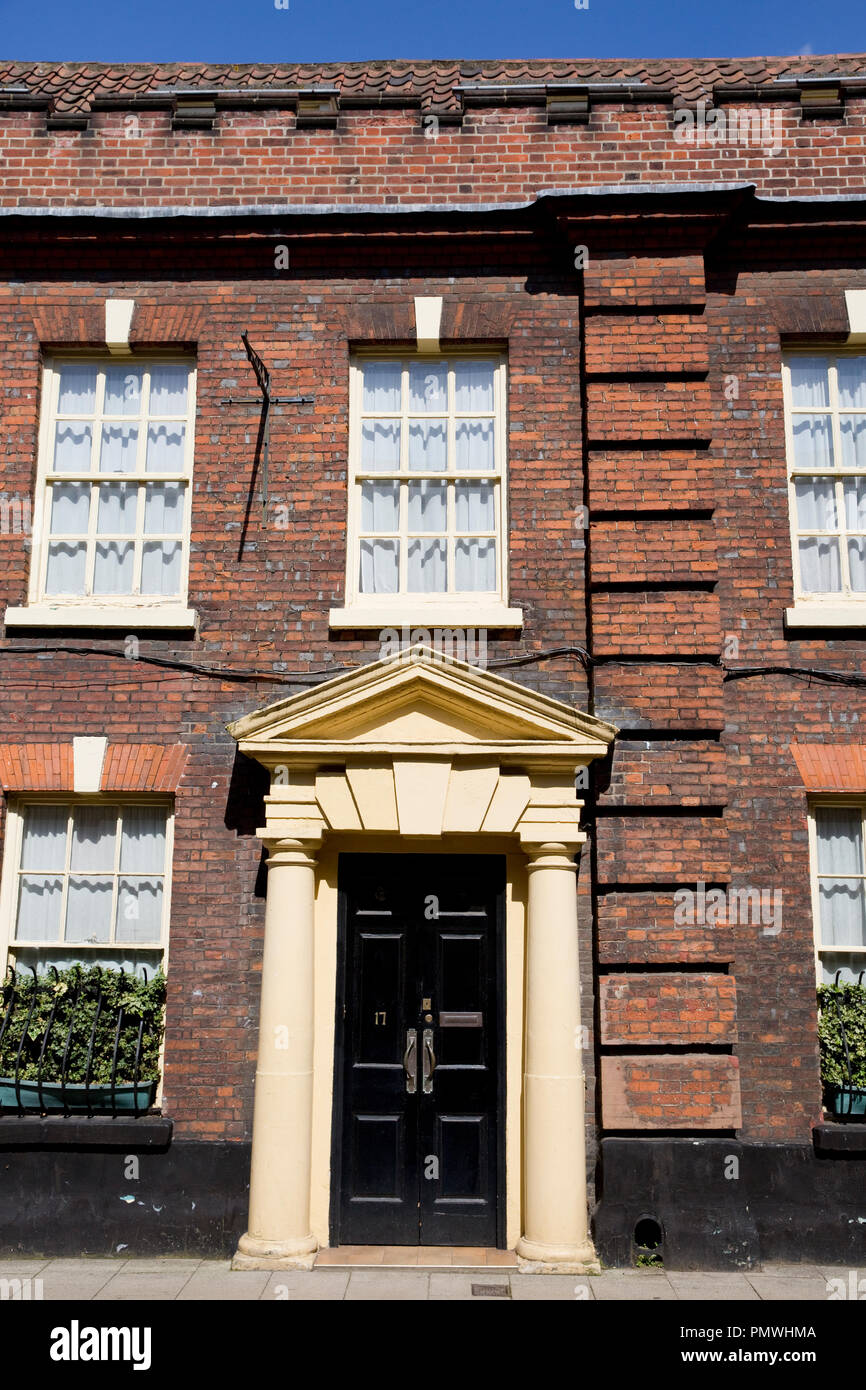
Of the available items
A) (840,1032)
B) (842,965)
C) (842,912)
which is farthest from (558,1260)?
(842,912)

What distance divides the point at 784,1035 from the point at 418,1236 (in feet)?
9.20

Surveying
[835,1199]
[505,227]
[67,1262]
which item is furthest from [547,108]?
[67,1262]

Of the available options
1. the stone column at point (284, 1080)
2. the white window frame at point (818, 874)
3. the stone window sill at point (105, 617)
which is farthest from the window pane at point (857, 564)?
the stone window sill at point (105, 617)

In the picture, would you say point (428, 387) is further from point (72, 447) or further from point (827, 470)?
point (827, 470)

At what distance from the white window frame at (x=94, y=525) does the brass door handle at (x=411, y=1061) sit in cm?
332

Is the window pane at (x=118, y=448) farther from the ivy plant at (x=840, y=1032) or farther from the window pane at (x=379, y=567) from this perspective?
the ivy plant at (x=840, y=1032)

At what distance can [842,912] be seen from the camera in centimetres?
743

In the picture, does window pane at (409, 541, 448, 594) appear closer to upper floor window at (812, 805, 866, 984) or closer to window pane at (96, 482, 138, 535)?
window pane at (96, 482, 138, 535)

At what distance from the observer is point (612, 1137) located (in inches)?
270

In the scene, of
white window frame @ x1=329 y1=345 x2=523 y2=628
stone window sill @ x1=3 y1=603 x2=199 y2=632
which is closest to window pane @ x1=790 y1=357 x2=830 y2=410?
white window frame @ x1=329 y1=345 x2=523 y2=628

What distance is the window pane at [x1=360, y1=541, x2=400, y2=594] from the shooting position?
796cm

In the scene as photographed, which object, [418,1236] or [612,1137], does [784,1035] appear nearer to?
[612,1137]

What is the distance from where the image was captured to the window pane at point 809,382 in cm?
810

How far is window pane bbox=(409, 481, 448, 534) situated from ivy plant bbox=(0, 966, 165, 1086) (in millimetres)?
3827
